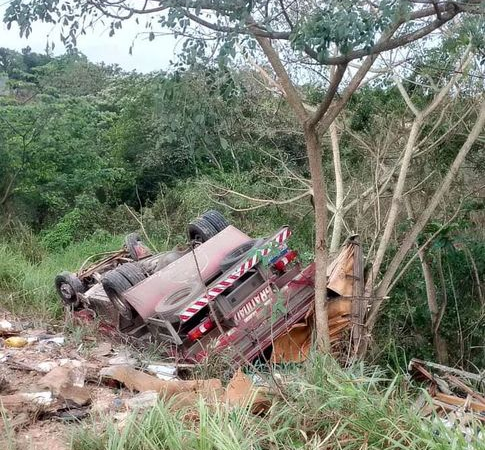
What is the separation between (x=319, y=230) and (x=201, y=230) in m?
3.00

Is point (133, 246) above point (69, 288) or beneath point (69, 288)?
above

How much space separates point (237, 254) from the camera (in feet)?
22.6

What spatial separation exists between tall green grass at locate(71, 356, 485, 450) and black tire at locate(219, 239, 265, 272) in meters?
2.85

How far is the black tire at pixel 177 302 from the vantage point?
6172 millimetres

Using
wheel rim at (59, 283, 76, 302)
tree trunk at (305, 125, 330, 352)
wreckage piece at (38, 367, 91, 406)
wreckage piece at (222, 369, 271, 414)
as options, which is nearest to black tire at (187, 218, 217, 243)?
wheel rim at (59, 283, 76, 302)

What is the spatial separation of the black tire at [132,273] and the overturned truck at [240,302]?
7 centimetres

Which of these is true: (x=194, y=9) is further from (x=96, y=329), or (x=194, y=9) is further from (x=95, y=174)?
(x=95, y=174)

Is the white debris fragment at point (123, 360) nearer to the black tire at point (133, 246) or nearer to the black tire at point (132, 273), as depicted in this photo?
the black tire at point (132, 273)

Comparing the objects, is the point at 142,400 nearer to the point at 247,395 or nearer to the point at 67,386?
the point at 67,386

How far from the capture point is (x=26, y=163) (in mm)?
15438

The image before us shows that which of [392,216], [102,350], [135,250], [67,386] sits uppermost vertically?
[392,216]

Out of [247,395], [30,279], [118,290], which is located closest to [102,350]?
[118,290]

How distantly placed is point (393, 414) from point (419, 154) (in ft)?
17.0

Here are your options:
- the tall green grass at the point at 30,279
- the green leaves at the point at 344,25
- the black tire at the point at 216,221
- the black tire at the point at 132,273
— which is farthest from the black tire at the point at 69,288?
the green leaves at the point at 344,25
